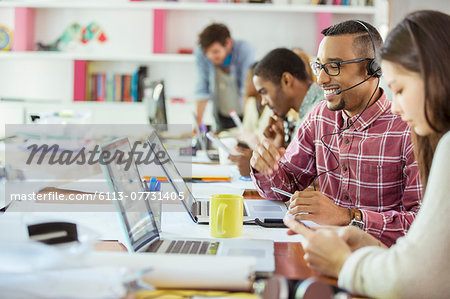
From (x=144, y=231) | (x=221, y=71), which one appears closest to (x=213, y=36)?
(x=221, y=71)

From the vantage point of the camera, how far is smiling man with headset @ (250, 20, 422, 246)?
1569 millimetres

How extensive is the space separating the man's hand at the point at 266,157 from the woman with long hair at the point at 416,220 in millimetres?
664

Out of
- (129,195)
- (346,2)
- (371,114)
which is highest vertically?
(346,2)

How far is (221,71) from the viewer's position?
4469 millimetres

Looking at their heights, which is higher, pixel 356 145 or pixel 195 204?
pixel 356 145

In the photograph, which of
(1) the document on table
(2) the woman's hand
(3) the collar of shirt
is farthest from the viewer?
(3) the collar of shirt

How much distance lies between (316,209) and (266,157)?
0.40 meters

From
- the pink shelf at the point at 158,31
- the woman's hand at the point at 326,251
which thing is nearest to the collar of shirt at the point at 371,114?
the woman's hand at the point at 326,251

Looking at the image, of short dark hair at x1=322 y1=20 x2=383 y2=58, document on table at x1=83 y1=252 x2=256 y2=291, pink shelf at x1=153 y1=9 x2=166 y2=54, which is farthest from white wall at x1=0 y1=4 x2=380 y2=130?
document on table at x1=83 y1=252 x2=256 y2=291

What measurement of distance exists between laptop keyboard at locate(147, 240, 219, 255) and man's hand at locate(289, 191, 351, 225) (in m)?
0.30

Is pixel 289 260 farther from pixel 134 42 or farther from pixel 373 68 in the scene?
pixel 134 42

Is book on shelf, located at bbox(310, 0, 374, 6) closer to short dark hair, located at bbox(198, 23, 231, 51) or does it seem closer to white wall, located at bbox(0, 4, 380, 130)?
white wall, located at bbox(0, 4, 380, 130)

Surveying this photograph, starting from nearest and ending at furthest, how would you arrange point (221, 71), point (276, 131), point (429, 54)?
point (429, 54) → point (276, 131) → point (221, 71)

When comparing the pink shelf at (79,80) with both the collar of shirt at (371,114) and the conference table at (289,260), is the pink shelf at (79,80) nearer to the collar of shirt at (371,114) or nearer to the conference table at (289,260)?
the collar of shirt at (371,114)
